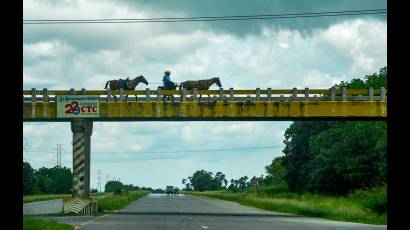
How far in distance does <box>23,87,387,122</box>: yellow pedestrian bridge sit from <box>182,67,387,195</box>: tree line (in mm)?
12357

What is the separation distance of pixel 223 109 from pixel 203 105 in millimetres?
1047

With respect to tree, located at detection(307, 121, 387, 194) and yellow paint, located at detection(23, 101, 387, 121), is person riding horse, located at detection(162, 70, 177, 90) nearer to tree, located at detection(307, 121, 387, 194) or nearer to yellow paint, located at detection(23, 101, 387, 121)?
yellow paint, located at detection(23, 101, 387, 121)

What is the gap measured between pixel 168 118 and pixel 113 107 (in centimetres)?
290

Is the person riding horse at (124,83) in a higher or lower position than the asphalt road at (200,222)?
higher

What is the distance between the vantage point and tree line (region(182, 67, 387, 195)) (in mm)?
58562

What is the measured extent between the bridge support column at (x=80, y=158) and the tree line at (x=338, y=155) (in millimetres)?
20536

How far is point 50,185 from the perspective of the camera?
7077 inches

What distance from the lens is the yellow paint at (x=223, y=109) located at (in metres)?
36.3

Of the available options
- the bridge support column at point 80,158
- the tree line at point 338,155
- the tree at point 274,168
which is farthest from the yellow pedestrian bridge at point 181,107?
the tree at point 274,168

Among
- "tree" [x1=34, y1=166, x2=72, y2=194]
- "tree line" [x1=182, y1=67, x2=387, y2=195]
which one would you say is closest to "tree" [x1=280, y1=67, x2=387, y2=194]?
"tree line" [x1=182, y1=67, x2=387, y2=195]

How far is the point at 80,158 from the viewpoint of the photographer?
3644cm

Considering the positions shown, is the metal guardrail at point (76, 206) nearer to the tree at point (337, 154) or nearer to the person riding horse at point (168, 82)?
the person riding horse at point (168, 82)
